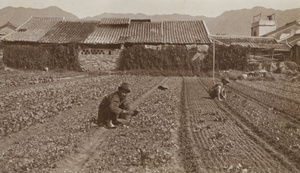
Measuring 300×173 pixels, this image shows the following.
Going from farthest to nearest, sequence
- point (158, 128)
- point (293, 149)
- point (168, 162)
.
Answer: point (158, 128) → point (293, 149) → point (168, 162)

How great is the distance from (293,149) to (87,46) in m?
21.9

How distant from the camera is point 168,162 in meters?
5.46

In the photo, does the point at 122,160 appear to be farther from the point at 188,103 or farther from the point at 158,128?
the point at 188,103

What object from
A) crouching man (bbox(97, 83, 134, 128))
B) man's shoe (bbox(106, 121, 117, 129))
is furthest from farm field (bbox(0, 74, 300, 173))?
crouching man (bbox(97, 83, 134, 128))

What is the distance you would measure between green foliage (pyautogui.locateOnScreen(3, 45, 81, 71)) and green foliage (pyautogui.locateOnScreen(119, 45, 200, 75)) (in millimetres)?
4123

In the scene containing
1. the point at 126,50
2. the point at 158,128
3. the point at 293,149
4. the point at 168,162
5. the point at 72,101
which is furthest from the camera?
the point at 126,50

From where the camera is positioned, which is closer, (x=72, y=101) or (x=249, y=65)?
(x=72, y=101)

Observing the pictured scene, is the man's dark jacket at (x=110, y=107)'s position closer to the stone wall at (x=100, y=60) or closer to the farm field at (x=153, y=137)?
the farm field at (x=153, y=137)

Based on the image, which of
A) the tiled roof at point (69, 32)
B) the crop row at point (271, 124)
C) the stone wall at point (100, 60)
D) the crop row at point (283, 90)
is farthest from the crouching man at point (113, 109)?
the tiled roof at point (69, 32)

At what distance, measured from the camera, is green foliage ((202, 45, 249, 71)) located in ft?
84.3

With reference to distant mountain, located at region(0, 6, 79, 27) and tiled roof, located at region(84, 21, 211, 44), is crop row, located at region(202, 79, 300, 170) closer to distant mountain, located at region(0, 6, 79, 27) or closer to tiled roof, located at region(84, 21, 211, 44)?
tiled roof, located at region(84, 21, 211, 44)

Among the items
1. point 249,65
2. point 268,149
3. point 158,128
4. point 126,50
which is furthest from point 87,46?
point 268,149

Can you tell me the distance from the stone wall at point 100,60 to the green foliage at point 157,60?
111 cm

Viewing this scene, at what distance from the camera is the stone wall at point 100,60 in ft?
86.1
